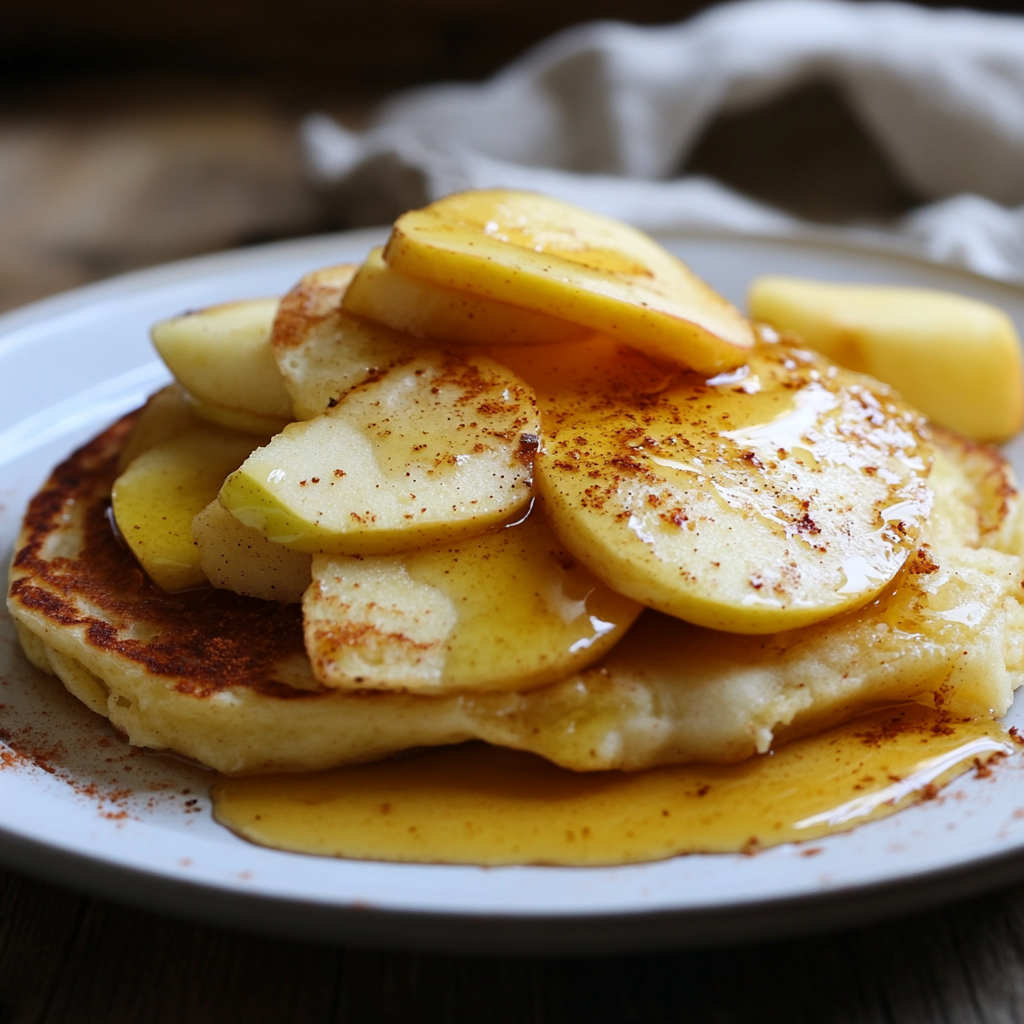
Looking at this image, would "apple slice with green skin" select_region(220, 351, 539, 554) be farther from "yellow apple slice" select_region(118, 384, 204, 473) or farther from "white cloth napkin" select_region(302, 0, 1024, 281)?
"white cloth napkin" select_region(302, 0, 1024, 281)

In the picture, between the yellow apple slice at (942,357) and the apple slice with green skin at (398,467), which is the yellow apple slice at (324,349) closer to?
the apple slice with green skin at (398,467)

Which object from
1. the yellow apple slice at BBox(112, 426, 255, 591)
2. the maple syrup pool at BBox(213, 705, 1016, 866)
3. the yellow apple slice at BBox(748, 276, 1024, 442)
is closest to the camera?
the maple syrup pool at BBox(213, 705, 1016, 866)

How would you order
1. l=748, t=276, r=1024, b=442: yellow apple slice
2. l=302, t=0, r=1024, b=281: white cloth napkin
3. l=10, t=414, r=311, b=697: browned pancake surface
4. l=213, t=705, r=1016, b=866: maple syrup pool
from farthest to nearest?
1. l=302, t=0, r=1024, b=281: white cloth napkin
2. l=748, t=276, r=1024, b=442: yellow apple slice
3. l=10, t=414, r=311, b=697: browned pancake surface
4. l=213, t=705, r=1016, b=866: maple syrup pool

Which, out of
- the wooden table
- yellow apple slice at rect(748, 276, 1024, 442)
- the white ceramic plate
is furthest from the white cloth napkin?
the wooden table

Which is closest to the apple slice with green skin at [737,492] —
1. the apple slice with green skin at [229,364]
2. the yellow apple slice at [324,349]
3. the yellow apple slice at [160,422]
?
the yellow apple slice at [324,349]

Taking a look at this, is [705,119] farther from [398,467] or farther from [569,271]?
[398,467]

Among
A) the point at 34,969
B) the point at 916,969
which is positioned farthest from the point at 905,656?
the point at 34,969

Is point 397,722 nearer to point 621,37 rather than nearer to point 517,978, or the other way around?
point 517,978

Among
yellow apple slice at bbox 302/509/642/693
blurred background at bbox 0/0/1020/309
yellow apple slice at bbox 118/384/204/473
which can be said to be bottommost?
blurred background at bbox 0/0/1020/309
